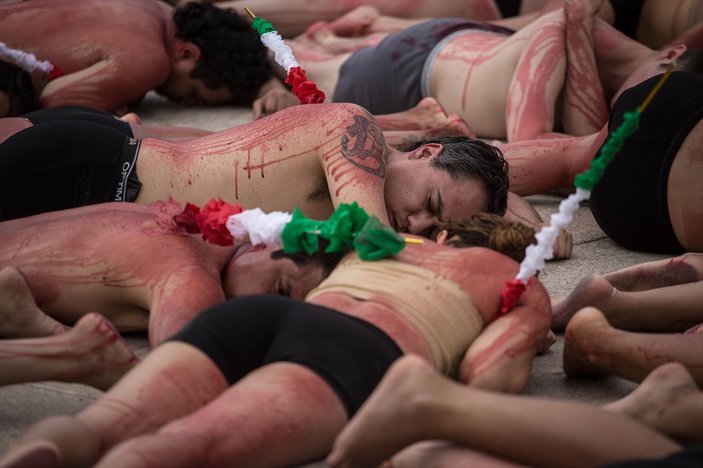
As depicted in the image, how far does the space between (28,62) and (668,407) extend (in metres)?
3.05

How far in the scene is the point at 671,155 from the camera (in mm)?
3115

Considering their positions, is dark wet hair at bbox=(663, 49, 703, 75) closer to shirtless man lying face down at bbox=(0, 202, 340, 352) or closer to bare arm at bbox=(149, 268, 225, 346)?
shirtless man lying face down at bbox=(0, 202, 340, 352)

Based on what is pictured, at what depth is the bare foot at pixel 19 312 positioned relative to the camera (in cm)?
240

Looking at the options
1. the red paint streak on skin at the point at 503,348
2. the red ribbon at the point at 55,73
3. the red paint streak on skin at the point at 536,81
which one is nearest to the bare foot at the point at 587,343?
the red paint streak on skin at the point at 503,348

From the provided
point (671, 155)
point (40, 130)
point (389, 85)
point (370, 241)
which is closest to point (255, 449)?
point (370, 241)

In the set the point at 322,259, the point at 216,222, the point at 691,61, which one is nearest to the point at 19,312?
the point at 216,222

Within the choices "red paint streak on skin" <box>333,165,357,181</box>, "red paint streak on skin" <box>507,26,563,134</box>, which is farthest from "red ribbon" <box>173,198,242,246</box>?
"red paint streak on skin" <box>507,26,563,134</box>

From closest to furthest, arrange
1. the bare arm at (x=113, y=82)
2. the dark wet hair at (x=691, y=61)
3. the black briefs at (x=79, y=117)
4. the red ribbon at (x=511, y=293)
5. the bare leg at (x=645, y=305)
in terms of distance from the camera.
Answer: the red ribbon at (x=511, y=293) → the bare leg at (x=645, y=305) → the black briefs at (x=79, y=117) → the dark wet hair at (x=691, y=61) → the bare arm at (x=113, y=82)

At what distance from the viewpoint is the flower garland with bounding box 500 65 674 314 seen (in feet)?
7.22

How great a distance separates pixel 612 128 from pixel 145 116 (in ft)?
8.10

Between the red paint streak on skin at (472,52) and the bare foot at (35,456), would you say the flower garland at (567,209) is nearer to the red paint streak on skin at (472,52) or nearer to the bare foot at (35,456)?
the bare foot at (35,456)

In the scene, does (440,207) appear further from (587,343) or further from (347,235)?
(587,343)

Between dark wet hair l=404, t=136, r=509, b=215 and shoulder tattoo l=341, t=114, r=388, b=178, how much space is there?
17cm

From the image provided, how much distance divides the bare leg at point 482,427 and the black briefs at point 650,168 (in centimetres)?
148
